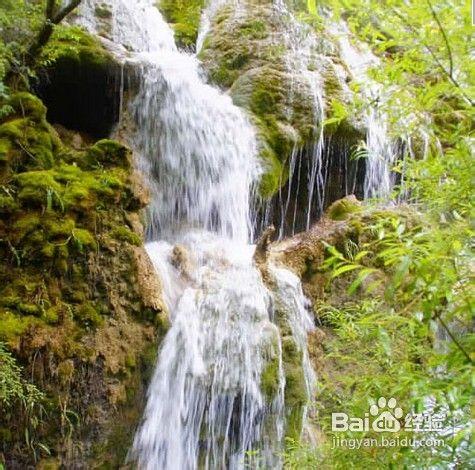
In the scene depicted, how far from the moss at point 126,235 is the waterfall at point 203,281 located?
899mm

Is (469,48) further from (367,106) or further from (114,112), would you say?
(114,112)

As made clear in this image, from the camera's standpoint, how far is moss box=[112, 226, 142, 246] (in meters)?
4.80

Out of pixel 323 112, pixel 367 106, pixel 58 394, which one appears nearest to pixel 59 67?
pixel 323 112

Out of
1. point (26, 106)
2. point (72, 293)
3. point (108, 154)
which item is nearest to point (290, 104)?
point (108, 154)

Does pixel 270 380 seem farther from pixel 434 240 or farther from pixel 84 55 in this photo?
pixel 84 55

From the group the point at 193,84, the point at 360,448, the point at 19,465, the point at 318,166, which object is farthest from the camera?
the point at 318,166

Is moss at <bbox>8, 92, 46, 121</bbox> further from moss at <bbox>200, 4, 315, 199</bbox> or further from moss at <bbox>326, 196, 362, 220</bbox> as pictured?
moss at <bbox>326, 196, 362, 220</bbox>

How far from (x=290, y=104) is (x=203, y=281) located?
14.9 ft

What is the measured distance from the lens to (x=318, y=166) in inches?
361

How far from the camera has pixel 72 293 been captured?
14.1ft

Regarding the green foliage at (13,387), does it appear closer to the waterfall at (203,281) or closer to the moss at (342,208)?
the waterfall at (203,281)

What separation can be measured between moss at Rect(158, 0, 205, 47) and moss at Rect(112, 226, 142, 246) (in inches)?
276

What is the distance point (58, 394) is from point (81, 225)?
153 cm

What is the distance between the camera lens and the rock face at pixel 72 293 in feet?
12.6
